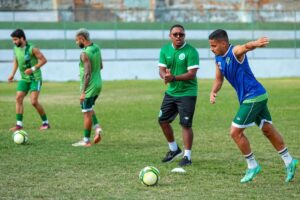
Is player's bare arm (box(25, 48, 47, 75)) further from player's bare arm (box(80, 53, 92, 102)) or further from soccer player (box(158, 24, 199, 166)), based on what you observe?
soccer player (box(158, 24, 199, 166))

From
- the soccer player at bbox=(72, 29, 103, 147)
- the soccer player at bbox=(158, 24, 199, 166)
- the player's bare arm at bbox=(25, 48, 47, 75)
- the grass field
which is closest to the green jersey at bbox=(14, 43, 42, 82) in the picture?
the player's bare arm at bbox=(25, 48, 47, 75)

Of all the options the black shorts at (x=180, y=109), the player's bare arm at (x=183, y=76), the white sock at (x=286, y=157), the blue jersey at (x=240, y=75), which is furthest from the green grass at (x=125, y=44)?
the white sock at (x=286, y=157)

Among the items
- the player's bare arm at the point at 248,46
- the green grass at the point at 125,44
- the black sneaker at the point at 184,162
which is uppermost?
the player's bare arm at the point at 248,46

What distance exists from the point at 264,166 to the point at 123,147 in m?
3.13

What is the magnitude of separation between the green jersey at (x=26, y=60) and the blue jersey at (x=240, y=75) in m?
7.32

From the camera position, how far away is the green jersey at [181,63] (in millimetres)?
11414

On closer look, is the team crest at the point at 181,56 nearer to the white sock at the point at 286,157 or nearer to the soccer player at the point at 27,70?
the white sock at the point at 286,157

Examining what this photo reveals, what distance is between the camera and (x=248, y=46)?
9.30 metres

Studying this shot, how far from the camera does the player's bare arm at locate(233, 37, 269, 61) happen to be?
29.8ft

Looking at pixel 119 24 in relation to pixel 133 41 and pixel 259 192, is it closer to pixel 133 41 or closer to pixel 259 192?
pixel 133 41

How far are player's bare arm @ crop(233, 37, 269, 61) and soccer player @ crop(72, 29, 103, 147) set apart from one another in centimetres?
445

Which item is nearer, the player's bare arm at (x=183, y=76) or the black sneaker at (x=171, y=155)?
the player's bare arm at (x=183, y=76)

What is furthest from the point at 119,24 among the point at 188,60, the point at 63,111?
the point at 188,60

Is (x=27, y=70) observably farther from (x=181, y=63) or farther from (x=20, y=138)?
(x=181, y=63)
